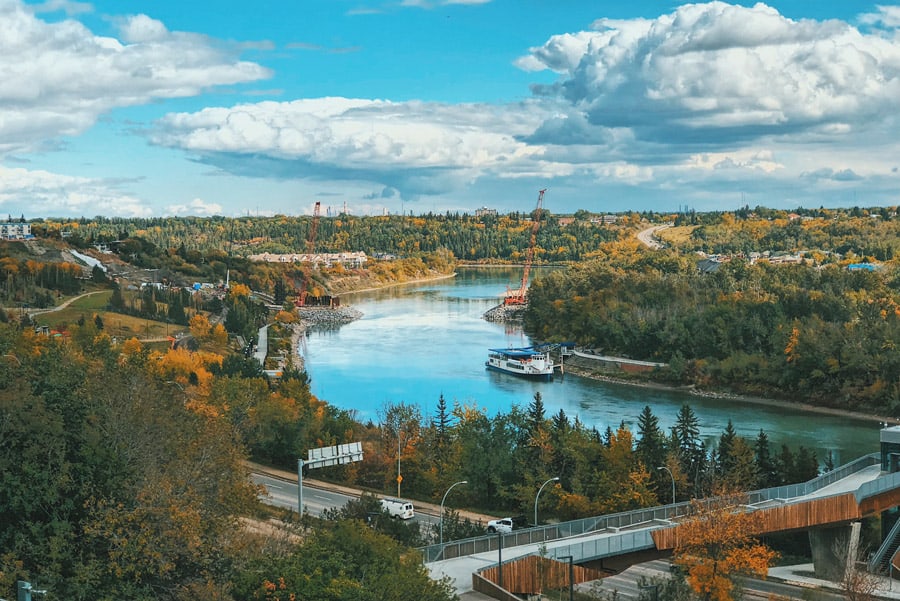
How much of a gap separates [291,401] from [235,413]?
4099 mm

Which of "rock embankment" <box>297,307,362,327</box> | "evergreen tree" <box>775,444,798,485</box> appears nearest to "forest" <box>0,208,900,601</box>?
"evergreen tree" <box>775,444,798,485</box>

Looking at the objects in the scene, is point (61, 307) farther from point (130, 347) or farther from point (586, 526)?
point (586, 526)

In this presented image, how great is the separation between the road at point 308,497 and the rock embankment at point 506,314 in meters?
53.7

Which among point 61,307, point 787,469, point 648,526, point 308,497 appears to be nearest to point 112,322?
point 61,307

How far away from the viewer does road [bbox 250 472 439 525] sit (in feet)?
81.0

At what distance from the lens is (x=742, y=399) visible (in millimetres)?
47594

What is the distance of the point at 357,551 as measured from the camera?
14906 mm

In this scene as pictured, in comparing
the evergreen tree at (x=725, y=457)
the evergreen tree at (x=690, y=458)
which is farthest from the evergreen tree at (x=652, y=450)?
the evergreen tree at (x=725, y=457)

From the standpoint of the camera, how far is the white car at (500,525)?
23.0m

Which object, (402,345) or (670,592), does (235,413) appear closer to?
(670,592)

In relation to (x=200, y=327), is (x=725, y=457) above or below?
below

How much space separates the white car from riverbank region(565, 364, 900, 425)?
20530 mm

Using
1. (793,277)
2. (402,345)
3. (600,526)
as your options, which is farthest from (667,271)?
(600,526)

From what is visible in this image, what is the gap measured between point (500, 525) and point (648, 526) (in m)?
3.90
